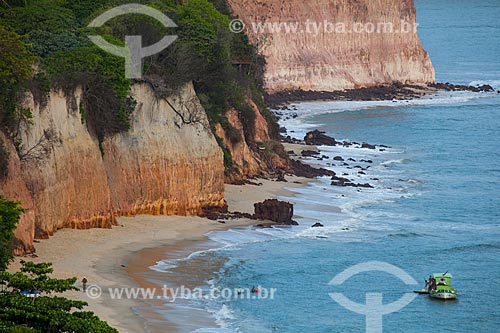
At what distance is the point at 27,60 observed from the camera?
3003 centimetres

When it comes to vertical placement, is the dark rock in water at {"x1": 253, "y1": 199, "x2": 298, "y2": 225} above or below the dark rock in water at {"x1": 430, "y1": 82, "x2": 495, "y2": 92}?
below

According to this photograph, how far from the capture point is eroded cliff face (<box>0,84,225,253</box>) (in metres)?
30.2

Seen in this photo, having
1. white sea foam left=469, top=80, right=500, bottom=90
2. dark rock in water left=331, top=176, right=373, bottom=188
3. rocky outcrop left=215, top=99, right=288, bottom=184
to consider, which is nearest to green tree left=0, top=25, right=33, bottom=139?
rocky outcrop left=215, top=99, right=288, bottom=184

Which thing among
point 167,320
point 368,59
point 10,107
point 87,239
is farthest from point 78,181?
point 368,59

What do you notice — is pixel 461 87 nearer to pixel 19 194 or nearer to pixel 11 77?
pixel 11 77

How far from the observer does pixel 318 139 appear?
6319cm

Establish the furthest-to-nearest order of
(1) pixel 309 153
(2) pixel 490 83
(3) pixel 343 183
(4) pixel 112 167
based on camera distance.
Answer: (2) pixel 490 83
(1) pixel 309 153
(3) pixel 343 183
(4) pixel 112 167

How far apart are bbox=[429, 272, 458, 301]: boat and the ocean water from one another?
25 centimetres

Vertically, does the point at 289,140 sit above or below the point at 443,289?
above

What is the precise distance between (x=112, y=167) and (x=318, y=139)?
96.6 ft

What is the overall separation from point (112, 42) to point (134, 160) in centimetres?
355

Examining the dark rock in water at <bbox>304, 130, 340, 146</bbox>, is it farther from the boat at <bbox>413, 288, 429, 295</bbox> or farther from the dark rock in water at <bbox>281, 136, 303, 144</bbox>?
the boat at <bbox>413, 288, 429, 295</bbox>

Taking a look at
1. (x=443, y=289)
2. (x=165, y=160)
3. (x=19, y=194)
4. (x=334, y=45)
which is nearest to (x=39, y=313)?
(x=19, y=194)

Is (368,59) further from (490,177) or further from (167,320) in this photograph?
(167,320)
